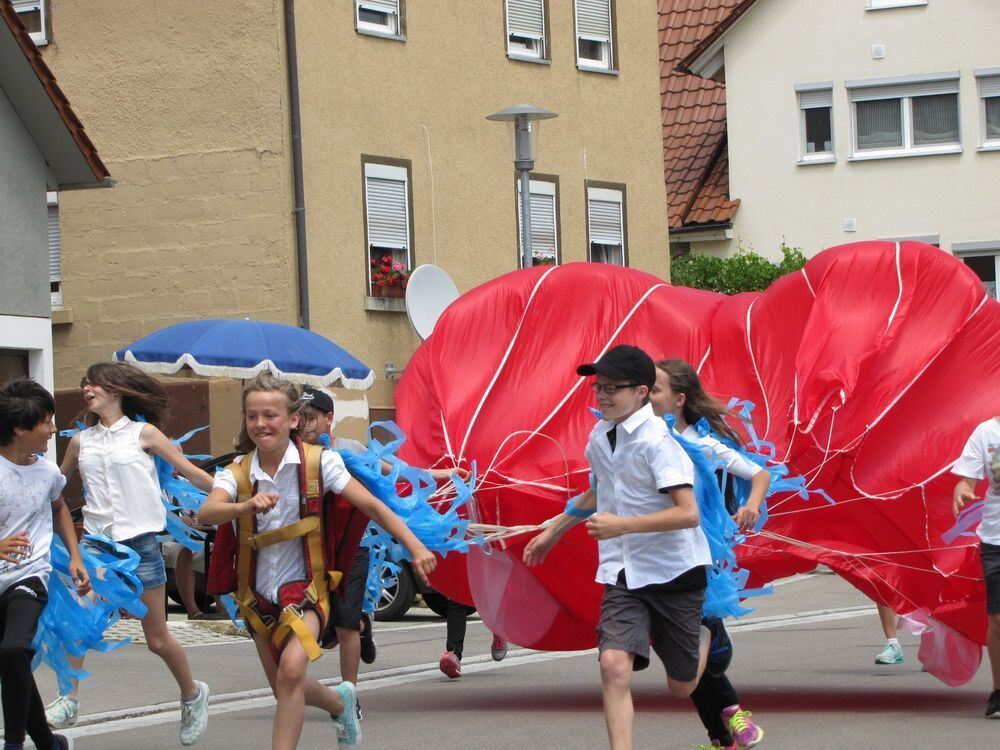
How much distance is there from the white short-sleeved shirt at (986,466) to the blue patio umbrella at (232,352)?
8.55 m

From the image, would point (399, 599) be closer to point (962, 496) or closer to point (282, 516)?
point (962, 496)

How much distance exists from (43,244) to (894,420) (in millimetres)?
10780

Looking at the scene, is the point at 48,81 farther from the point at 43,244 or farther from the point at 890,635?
the point at 890,635

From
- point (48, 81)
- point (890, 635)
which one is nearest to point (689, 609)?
point (890, 635)

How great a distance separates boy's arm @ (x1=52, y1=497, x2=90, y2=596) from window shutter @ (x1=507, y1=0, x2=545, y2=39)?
17904mm

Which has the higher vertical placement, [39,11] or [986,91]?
[39,11]

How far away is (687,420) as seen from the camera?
8688 millimetres

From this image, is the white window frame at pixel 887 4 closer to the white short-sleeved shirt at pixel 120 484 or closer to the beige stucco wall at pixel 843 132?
the beige stucco wall at pixel 843 132

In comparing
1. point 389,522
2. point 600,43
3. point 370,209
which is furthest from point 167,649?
point 600,43

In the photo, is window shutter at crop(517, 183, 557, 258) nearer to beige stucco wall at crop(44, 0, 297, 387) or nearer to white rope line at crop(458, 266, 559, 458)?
beige stucco wall at crop(44, 0, 297, 387)

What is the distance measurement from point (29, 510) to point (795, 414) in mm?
4156

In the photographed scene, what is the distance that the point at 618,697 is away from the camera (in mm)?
7012

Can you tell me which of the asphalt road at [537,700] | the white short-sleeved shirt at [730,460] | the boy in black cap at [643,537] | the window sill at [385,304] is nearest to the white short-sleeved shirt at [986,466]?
the asphalt road at [537,700]

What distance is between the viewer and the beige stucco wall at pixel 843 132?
3269 centimetres
